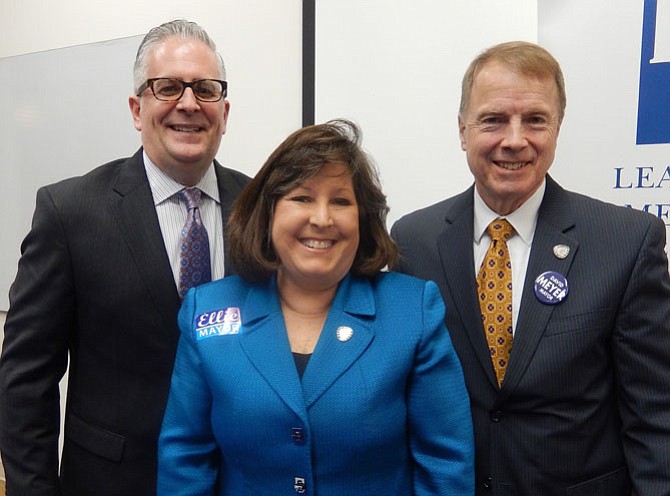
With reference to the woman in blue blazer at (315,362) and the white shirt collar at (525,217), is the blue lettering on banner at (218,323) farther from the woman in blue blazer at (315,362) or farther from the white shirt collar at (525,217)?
the white shirt collar at (525,217)

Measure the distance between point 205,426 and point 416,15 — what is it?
183 centimetres

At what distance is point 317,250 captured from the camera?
1238 mm

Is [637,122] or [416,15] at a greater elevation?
[416,15]

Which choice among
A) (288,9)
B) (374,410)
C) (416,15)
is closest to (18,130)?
(288,9)

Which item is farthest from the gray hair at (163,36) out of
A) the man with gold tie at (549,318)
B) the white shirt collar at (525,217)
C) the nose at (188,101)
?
the white shirt collar at (525,217)

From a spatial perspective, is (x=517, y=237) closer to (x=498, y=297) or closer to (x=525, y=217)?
(x=525, y=217)

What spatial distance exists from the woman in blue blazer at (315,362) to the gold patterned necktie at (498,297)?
0.52ft

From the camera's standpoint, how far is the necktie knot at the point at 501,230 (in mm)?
1423

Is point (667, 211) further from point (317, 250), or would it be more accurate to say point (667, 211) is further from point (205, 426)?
point (205, 426)

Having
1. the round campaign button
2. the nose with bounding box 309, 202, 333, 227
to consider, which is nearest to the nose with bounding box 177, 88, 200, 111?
the nose with bounding box 309, 202, 333, 227

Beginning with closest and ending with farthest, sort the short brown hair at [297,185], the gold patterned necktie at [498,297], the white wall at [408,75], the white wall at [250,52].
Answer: the short brown hair at [297,185]
the gold patterned necktie at [498,297]
the white wall at [408,75]
the white wall at [250,52]

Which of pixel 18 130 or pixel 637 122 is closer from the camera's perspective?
pixel 637 122

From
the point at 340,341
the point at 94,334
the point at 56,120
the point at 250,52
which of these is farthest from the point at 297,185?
the point at 56,120

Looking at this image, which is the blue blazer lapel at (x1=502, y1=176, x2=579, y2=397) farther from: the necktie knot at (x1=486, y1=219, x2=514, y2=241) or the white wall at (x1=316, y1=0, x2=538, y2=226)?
the white wall at (x1=316, y1=0, x2=538, y2=226)
